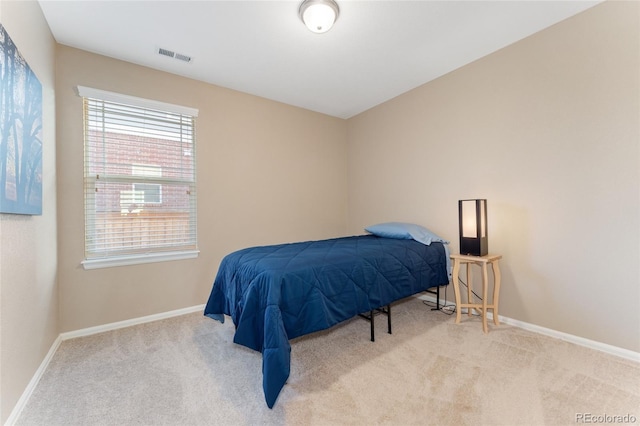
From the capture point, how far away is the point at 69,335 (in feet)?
7.70

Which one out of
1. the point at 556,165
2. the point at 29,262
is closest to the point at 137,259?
the point at 29,262

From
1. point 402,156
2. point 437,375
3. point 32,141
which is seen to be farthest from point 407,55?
point 32,141

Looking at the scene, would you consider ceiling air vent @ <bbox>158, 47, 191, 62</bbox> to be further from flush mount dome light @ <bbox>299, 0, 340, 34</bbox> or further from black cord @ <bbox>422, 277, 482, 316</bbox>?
black cord @ <bbox>422, 277, 482, 316</bbox>

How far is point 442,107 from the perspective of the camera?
3012mm

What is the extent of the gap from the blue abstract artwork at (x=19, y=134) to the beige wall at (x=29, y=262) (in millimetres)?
97

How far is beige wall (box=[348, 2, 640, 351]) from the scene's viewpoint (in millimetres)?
1917

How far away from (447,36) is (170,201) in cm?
307

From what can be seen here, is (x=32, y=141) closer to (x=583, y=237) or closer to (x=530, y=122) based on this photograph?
(x=530, y=122)

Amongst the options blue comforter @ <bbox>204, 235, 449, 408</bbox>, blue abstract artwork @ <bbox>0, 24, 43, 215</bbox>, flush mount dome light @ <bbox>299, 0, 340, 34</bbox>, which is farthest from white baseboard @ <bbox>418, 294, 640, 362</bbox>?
blue abstract artwork @ <bbox>0, 24, 43, 215</bbox>

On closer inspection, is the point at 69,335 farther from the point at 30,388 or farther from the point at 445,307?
the point at 445,307

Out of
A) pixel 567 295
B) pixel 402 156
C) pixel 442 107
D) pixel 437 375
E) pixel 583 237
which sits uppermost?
pixel 442 107

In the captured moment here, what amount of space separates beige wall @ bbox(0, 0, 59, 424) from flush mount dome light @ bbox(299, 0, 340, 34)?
1663mm

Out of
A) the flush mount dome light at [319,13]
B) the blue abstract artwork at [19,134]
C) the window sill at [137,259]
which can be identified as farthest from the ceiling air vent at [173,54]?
the window sill at [137,259]

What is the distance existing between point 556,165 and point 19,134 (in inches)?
146
